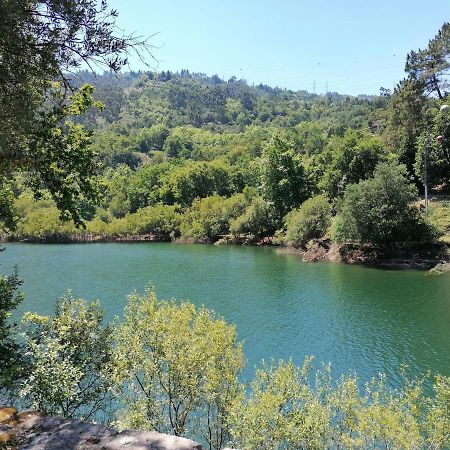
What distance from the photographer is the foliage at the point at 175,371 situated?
47.8 ft

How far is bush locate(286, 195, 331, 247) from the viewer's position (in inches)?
2498

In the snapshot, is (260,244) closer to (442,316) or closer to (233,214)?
(233,214)

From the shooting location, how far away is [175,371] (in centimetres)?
1468

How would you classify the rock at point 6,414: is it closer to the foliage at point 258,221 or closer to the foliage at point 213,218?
the foliage at point 258,221

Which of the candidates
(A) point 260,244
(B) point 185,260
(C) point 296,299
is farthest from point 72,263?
(C) point 296,299

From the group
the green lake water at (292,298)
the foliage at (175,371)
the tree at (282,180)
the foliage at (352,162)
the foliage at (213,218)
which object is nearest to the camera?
the foliage at (175,371)

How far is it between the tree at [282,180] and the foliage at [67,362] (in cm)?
6467

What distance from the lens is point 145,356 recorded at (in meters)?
15.1

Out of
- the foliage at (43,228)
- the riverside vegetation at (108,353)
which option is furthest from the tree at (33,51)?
the foliage at (43,228)

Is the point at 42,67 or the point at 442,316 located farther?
the point at 442,316

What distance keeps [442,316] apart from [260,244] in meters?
45.9

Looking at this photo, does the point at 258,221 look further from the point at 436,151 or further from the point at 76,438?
the point at 76,438

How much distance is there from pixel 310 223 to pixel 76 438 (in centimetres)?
5834

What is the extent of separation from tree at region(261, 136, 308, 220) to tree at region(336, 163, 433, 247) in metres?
26.0
